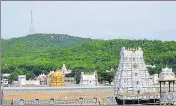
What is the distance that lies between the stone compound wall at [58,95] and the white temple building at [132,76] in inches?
17.3

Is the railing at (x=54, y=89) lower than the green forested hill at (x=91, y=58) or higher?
lower

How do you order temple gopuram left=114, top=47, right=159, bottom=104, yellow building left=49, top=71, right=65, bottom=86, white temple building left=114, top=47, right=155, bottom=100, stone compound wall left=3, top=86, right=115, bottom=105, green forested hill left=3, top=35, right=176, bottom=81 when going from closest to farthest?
stone compound wall left=3, top=86, right=115, bottom=105, temple gopuram left=114, top=47, right=159, bottom=104, white temple building left=114, top=47, right=155, bottom=100, yellow building left=49, top=71, right=65, bottom=86, green forested hill left=3, top=35, right=176, bottom=81

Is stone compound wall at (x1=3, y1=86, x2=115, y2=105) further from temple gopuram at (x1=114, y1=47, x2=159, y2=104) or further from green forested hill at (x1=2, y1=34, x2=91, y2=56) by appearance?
green forested hill at (x1=2, y1=34, x2=91, y2=56)

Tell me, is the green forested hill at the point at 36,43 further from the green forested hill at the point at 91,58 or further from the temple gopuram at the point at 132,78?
the temple gopuram at the point at 132,78

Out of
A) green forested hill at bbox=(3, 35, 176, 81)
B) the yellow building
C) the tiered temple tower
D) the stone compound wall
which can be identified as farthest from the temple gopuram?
green forested hill at bbox=(3, 35, 176, 81)

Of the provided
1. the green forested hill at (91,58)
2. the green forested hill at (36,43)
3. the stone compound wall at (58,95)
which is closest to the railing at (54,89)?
the stone compound wall at (58,95)

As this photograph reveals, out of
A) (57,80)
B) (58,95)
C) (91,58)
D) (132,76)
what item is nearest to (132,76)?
(132,76)

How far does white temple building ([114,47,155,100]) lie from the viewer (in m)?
16.8

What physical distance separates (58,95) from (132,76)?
7.64ft

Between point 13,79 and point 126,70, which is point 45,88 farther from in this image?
point 13,79

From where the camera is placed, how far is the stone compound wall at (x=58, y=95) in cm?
1645

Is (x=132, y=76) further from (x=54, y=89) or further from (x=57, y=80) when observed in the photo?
(x=57, y=80)

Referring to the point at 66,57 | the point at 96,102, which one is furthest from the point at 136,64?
the point at 66,57

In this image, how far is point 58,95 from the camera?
1695 cm
